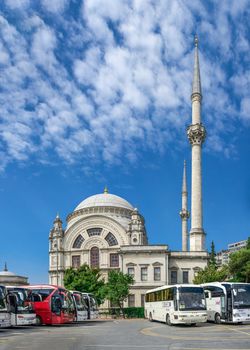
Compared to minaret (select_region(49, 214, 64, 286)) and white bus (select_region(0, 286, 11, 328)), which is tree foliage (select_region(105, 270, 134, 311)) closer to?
minaret (select_region(49, 214, 64, 286))

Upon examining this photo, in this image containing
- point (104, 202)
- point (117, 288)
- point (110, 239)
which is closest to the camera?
point (117, 288)

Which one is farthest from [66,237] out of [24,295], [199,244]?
[24,295]

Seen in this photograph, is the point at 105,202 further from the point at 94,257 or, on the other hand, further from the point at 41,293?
the point at 41,293

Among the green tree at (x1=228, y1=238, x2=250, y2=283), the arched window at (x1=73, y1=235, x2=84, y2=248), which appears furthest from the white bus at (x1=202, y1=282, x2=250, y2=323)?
the arched window at (x1=73, y1=235, x2=84, y2=248)

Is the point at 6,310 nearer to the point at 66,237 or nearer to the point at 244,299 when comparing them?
the point at 244,299

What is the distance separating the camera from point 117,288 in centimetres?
5497

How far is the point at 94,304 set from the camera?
42.7 metres

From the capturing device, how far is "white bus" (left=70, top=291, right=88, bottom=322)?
3639 centimetres

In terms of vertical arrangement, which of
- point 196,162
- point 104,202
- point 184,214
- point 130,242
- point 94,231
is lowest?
point 130,242

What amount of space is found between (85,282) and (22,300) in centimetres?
2719

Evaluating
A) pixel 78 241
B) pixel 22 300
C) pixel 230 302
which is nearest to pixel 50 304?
pixel 22 300

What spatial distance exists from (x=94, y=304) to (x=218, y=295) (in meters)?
14.1

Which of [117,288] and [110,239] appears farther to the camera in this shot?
[110,239]

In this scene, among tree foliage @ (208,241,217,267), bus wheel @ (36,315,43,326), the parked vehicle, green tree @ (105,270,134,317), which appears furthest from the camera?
tree foliage @ (208,241,217,267)
